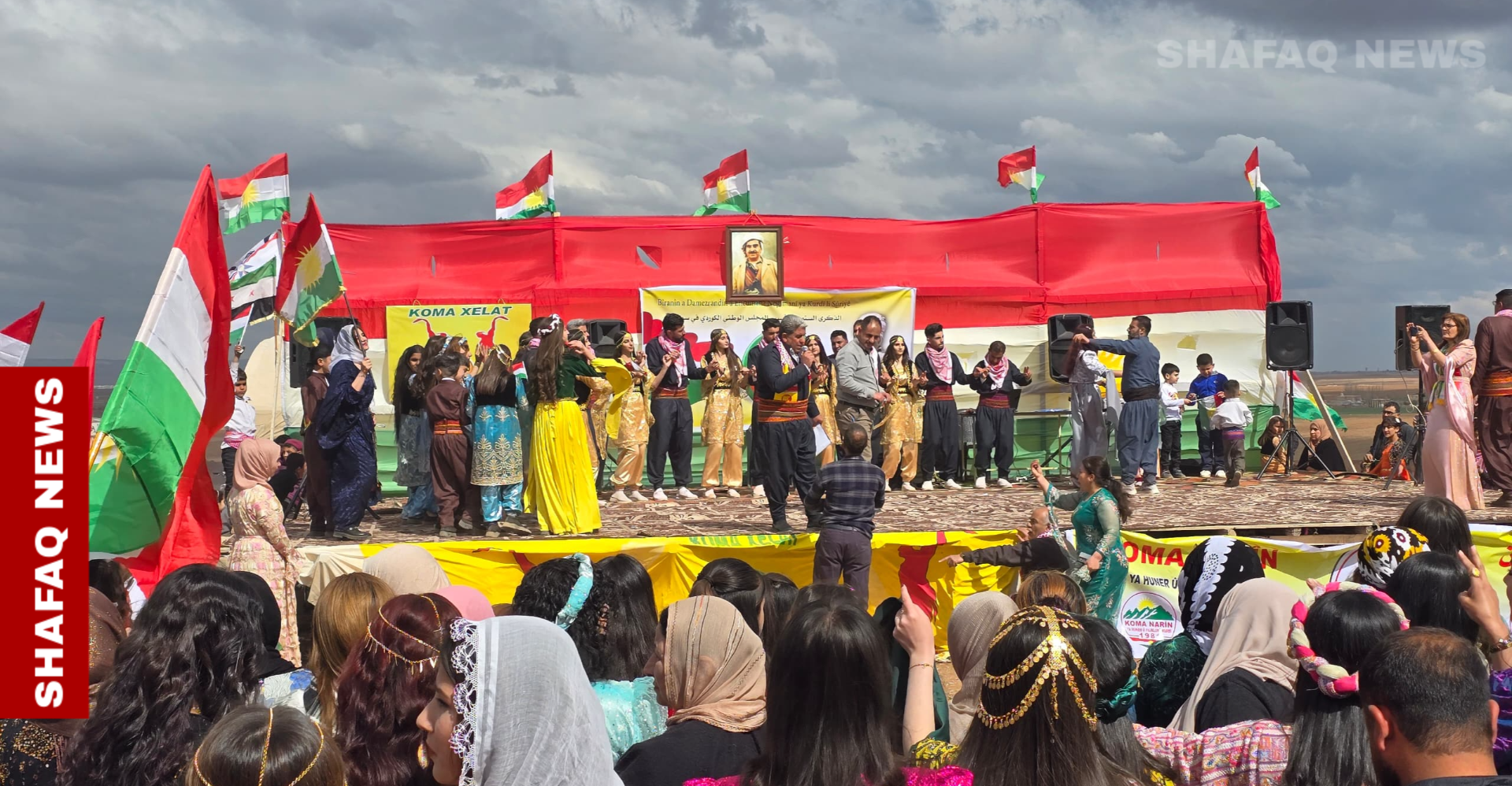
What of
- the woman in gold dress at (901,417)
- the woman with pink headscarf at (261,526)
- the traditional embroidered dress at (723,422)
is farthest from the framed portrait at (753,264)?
the woman with pink headscarf at (261,526)

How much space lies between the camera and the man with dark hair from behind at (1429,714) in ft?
6.65

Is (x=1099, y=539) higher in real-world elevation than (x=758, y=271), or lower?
lower

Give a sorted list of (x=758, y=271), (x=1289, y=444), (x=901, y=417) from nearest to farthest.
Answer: (x=901, y=417)
(x=1289, y=444)
(x=758, y=271)

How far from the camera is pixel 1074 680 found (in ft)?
7.17

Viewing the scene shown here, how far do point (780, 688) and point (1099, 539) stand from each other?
4.07m

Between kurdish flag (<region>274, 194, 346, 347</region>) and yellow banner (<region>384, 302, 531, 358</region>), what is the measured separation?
4.00 metres

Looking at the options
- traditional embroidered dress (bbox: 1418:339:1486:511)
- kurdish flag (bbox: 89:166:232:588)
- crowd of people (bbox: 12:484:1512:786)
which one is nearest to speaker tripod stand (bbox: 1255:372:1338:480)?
traditional embroidered dress (bbox: 1418:339:1486:511)

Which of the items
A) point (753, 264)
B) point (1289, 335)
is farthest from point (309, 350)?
point (1289, 335)

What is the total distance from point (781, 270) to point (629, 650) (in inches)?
398

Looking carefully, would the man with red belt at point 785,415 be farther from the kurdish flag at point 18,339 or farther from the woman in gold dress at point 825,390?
the kurdish flag at point 18,339

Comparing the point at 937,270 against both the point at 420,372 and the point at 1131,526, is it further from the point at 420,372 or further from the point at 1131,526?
the point at 420,372

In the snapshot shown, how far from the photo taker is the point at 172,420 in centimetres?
544

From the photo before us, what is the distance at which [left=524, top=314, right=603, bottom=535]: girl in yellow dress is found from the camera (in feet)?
28.1

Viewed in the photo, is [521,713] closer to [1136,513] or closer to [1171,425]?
[1136,513]
